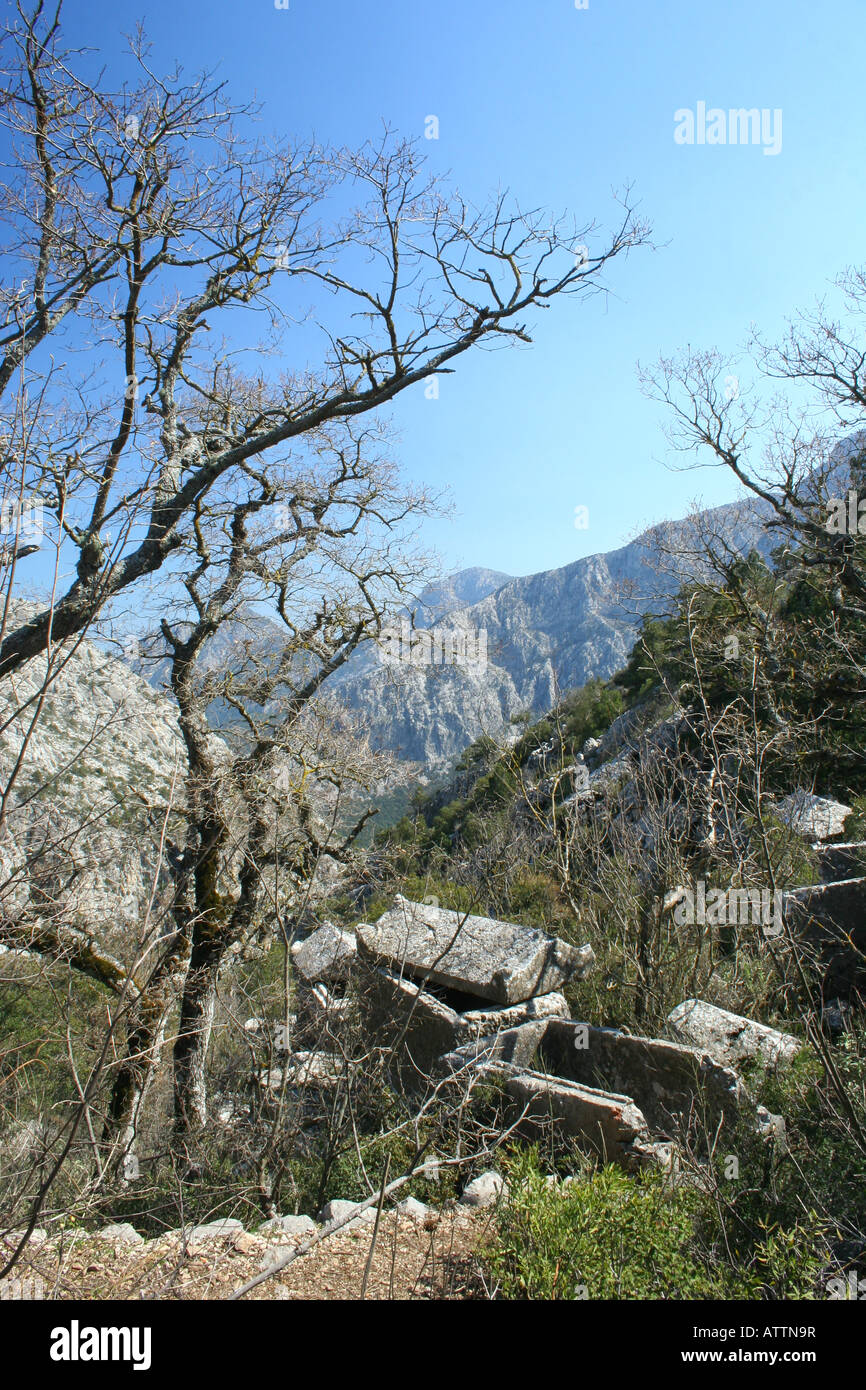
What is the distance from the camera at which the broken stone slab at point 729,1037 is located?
20.1 feet

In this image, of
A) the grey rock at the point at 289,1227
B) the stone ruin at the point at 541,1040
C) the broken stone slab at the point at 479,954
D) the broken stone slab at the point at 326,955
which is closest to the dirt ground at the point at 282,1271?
the grey rock at the point at 289,1227

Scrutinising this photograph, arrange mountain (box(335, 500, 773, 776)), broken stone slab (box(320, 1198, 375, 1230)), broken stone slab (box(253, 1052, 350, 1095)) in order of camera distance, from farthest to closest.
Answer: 1. mountain (box(335, 500, 773, 776))
2. broken stone slab (box(253, 1052, 350, 1095))
3. broken stone slab (box(320, 1198, 375, 1230))

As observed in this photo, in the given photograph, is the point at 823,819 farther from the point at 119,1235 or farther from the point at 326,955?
the point at 119,1235

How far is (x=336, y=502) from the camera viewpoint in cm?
1120

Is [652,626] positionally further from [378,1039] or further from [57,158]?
[57,158]

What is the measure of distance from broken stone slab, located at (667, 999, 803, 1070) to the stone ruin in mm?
12

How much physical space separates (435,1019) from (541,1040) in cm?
123

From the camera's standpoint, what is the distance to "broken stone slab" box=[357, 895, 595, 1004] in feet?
27.4

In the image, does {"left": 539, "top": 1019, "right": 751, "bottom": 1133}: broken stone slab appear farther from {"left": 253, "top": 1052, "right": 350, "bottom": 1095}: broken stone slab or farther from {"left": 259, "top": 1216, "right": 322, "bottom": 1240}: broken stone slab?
{"left": 259, "top": 1216, "right": 322, "bottom": 1240}: broken stone slab

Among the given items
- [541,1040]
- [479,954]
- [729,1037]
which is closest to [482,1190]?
[541,1040]

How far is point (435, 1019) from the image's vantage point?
318 inches

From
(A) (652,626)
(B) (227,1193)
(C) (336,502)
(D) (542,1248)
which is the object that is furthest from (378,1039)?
(A) (652,626)

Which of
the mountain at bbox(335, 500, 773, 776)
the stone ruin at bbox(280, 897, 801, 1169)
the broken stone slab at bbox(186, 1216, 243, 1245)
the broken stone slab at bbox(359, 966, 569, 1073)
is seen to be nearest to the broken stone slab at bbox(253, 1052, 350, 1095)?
the stone ruin at bbox(280, 897, 801, 1169)
